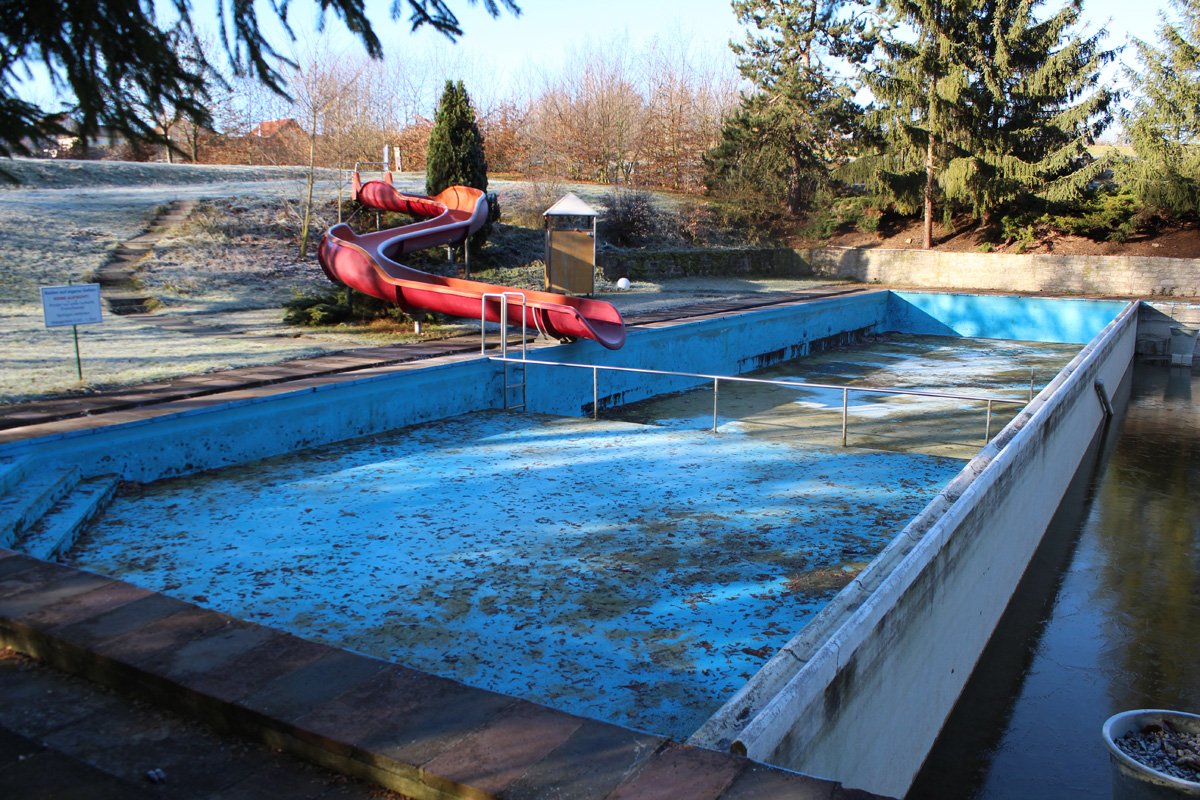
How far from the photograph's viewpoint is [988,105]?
28.0m

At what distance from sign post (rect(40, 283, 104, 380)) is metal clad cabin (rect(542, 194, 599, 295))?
9.22 meters

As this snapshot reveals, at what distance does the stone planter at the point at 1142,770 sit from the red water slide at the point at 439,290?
8.53 metres

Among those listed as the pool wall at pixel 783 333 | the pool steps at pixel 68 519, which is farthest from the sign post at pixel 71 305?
the pool wall at pixel 783 333

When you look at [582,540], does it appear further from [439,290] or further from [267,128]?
[267,128]

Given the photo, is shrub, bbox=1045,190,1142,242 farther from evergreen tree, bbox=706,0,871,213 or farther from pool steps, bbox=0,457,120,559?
pool steps, bbox=0,457,120,559

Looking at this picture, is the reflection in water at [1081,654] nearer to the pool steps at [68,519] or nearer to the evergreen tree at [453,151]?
the pool steps at [68,519]

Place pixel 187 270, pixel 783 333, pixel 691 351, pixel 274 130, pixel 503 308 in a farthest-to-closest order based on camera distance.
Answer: pixel 274 130
pixel 783 333
pixel 187 270
pixel 691 351
pixel 503 308

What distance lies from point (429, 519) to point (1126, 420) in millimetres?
12620

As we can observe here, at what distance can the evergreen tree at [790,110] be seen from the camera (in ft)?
102

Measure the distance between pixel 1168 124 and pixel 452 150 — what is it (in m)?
20.5

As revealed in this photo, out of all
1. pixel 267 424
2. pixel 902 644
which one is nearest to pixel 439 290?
pixel 267 424

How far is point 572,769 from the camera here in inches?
108

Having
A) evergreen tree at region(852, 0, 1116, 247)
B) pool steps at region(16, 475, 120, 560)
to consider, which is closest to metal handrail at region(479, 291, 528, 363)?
pool steps at region(16, 475, 120, 560)

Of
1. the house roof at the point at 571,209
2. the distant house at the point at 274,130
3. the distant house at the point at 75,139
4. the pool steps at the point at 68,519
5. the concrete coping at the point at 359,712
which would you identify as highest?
the distant house at the point at 274,130
